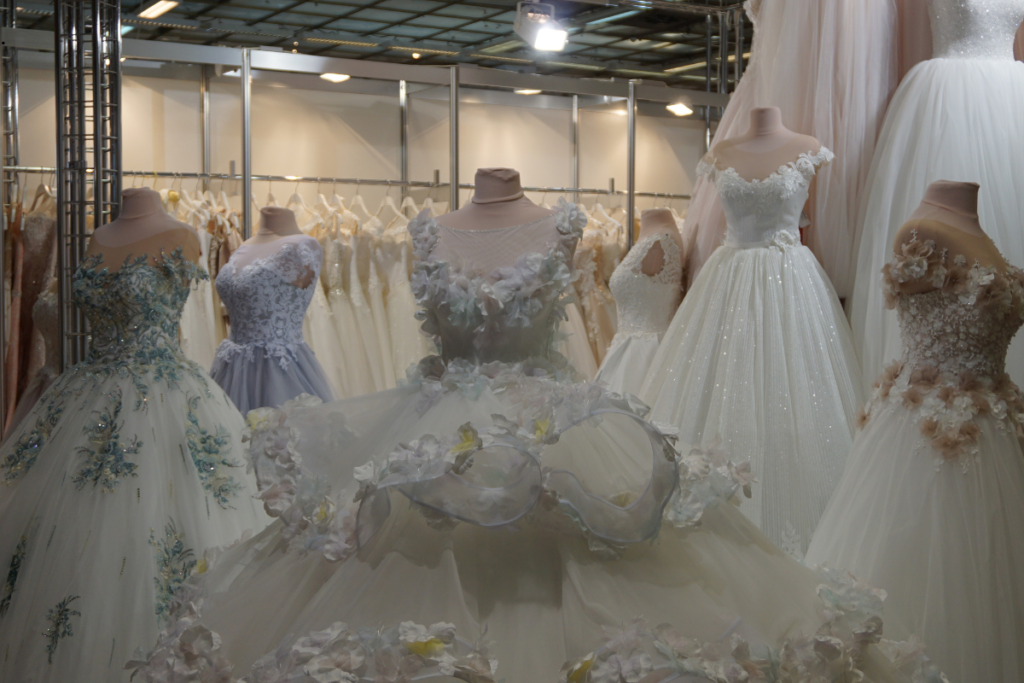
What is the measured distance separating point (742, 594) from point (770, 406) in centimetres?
121

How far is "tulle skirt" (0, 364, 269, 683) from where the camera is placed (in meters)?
2.02

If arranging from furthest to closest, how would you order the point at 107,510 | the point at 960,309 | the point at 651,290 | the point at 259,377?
1. the point at 651,290
2. the point at 259,377
3. the point at 107,510
4. the point at 960,309

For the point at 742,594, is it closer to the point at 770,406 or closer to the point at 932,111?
the point at 770,406

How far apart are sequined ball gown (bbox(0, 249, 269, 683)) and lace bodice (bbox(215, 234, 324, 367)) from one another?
72 centimetres

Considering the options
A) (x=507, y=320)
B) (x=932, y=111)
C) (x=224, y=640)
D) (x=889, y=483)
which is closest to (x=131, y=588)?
(x=224, y=640)

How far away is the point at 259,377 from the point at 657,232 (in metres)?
1.47

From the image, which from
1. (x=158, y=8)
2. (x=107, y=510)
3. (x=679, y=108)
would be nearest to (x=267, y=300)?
(x=107, y=510)

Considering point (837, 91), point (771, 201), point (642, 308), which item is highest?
point (837, 91)

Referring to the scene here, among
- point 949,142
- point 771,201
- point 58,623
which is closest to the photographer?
point 58,623

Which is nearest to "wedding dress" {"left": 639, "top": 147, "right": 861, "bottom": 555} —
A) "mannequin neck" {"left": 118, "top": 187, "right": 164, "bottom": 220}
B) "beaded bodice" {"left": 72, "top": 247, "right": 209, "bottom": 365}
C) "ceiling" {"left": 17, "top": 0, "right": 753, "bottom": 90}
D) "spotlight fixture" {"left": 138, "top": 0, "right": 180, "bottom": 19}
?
"beaded bodice" {"left": 72, "top": 247, "right": 209, "bottom": 365}

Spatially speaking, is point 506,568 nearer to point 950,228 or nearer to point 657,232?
point 950,228

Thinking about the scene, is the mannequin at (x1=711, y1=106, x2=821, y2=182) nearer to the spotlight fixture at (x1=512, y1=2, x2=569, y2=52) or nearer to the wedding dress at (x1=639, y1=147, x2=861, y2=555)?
the wedding dress at (x1=639, y1=147, x2=861, y2=555)

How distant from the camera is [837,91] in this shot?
2967 mm

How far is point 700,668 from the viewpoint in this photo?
1225mm
